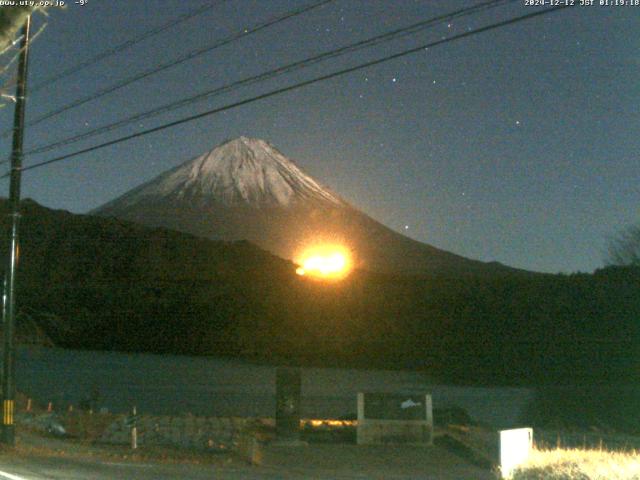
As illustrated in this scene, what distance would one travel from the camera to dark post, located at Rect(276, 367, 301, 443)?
2045 cm

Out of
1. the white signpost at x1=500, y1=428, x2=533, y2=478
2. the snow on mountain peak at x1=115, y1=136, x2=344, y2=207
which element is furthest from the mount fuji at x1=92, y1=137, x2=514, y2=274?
the white signpost at x1=500, y1=428, x2=533, y2=478

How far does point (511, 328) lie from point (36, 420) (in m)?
47.4

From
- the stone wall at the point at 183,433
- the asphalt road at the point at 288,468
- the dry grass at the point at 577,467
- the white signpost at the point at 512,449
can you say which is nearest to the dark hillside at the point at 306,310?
the stone wall at the point at 183,433

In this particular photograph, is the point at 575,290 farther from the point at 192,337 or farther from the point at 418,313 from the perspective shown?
the point at 192,337

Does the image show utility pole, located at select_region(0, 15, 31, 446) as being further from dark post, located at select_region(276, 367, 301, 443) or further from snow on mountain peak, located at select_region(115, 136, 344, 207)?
snow on mountain peak, located at select_region(115, 136, 344, 207)

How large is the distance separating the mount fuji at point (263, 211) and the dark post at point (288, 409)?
297ft

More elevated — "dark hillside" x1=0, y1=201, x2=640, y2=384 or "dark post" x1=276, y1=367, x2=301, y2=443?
"dark hillside" x1=0, y1=201, x2=640, y2=384

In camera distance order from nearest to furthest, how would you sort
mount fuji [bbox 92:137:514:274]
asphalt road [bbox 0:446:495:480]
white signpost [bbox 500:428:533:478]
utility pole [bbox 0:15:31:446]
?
white signpost [bbox 500:428:533:478], asphalt road [bbox 0:446:495:480], utility pole [bbox 0:15:31:446], mount fuji [bbox 92:137:514:274]

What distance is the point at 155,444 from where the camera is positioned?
64.5ft

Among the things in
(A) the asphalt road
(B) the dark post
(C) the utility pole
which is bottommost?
(A) the asphalt road

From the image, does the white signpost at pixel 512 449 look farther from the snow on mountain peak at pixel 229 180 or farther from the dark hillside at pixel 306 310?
the snow on mountain peak at pixel 229 180

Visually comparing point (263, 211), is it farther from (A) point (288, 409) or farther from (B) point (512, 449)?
(B) point (512, 449)

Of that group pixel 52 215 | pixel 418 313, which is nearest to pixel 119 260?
pixel 52 215

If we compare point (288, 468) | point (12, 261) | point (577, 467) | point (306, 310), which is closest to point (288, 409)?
point (288, 468)
